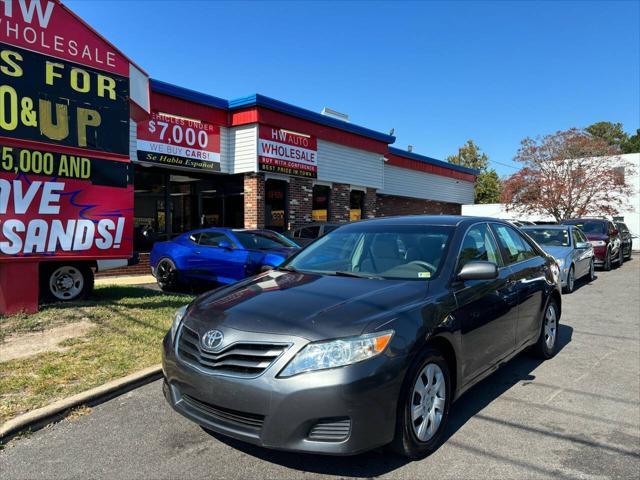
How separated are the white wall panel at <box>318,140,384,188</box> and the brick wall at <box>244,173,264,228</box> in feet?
9.97

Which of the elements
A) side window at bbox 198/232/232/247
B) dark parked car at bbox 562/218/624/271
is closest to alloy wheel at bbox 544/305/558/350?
side window at bbox 198/232/232/247

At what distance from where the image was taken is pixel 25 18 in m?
6.80

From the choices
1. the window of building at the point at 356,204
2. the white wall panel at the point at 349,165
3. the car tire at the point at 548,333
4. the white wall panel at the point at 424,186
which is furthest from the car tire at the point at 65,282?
the white wall panel at the point at 424,186

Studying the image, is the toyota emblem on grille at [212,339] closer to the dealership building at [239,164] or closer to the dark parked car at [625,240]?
the dealership building at [239,164]

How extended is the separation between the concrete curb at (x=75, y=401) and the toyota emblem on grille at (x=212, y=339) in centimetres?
168

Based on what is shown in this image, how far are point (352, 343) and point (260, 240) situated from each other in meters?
7.30

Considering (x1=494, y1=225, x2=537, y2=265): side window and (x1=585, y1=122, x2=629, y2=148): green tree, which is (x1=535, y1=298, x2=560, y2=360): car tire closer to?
(x1=494, y1=225, x2=537, y2=265): side window

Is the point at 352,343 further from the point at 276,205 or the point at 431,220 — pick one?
the point at 276,205

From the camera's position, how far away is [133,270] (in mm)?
13062

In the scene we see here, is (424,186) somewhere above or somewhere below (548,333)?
above

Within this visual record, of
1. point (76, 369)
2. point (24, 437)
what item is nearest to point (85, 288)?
point (76, 369)

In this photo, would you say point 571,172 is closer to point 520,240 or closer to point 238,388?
point 520,240

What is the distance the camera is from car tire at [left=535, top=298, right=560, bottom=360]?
5.32m

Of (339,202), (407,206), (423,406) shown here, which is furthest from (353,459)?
(407,206)
